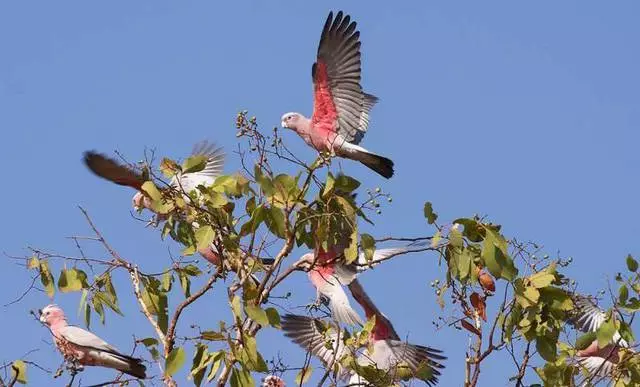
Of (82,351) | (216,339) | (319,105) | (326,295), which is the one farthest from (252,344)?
(319,105)

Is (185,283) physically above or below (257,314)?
above

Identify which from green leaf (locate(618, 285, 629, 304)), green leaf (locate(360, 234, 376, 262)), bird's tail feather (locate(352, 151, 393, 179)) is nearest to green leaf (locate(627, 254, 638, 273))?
green leaf (locate(618, 285, 629, 304))

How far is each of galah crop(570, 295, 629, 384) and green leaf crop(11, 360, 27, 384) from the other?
2710 millimetres

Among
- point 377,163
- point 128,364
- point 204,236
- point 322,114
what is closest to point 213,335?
point 204,236

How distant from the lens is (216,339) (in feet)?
19.2

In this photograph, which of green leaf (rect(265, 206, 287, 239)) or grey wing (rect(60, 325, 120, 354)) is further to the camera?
grey wing (rect(60, 325, 120, 354))

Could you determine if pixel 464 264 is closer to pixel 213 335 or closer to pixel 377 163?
pixel 213 335

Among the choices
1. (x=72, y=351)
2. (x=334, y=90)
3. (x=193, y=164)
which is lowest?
(x=72, y=351)

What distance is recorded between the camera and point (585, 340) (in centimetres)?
633

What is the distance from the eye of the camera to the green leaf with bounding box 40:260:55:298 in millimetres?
6508

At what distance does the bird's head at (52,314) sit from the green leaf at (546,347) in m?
3.96

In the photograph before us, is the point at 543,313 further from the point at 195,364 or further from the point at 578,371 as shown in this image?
the point at 195,364

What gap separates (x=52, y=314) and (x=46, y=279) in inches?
103

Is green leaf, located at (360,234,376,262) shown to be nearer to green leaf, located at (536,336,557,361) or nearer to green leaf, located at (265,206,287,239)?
green leaf, located at (265,206,287,239)
